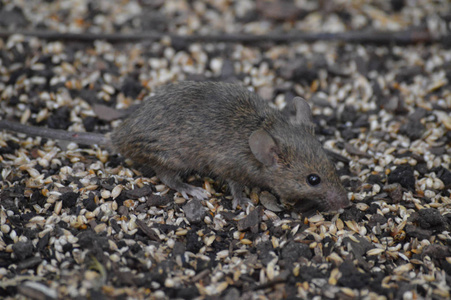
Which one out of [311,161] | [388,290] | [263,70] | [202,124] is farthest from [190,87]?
[388,290]

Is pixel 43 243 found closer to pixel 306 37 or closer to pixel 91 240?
pixel 91 240

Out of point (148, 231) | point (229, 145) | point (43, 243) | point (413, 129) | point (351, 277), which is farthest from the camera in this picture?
point (413, 129)

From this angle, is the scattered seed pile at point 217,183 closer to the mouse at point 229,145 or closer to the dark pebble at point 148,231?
the dark pebble at point 148,231

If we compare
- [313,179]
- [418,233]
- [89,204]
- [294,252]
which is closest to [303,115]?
[313,179]

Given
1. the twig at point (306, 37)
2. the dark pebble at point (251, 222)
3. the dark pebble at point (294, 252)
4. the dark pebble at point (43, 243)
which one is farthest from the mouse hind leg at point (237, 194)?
the twig at point (306, 37)

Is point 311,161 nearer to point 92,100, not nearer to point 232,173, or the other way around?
point 232,173
